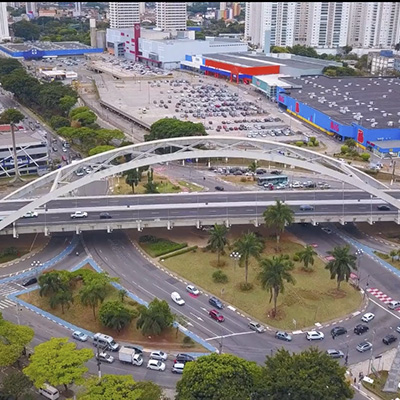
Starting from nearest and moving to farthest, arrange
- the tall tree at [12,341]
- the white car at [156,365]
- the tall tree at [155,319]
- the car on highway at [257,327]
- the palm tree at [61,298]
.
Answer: the tall tree at [12,341], the white car at [156,365], the tall tree at [155,319], the car on highway at [257,327], the palm tree at [61,298]

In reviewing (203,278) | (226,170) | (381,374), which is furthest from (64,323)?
(226,170)

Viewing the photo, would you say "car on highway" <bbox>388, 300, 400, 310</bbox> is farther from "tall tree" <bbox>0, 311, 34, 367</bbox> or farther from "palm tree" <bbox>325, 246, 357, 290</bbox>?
"tall tree" <bbox>0, 311, 34, 367</bbox>

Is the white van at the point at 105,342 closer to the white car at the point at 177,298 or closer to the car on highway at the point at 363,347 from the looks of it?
the white car at the point at 177,298

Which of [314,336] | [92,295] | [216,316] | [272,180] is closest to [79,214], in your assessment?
[92,295]

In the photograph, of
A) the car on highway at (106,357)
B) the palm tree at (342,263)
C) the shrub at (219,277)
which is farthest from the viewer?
the shrub at (219,277)

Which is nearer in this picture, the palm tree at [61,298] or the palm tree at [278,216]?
the palm tree at [61,298]

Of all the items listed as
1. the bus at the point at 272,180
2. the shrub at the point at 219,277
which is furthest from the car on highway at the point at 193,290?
the bus at the point at 272,180

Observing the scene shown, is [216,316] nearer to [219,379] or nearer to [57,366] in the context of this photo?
[219,379]
